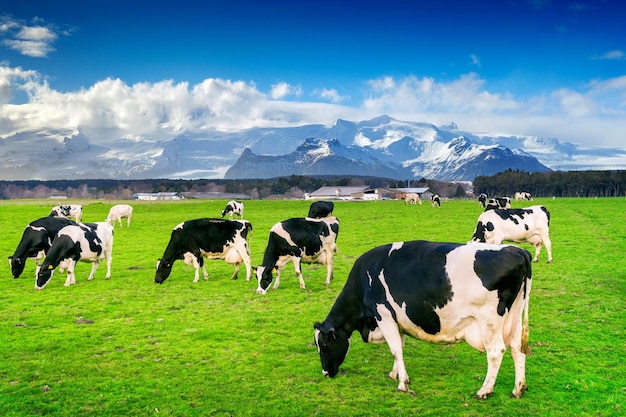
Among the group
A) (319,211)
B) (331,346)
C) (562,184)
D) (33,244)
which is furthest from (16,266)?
(562,184)

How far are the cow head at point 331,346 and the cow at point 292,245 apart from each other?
318 inches

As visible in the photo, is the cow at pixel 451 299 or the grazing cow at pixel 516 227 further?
the grazing cow at pixel 516 227

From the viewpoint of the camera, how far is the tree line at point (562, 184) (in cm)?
13350

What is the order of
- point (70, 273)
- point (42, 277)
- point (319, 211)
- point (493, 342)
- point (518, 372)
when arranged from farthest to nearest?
point (319, 211) → point (70, 273) → point (42, 277) → point (518, 372) → point (493, 342)

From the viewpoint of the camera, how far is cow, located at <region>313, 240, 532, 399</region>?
27.2 ft

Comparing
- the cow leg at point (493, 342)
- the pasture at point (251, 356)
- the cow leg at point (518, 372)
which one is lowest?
the pasture at point (251, 356)

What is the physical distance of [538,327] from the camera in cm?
1299

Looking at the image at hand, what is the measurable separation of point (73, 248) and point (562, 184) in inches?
5655

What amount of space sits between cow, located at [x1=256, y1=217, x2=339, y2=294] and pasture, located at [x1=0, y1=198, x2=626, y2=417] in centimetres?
89

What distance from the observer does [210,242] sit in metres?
20.1

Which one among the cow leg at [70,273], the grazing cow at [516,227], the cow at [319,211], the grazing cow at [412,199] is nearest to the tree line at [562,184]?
the grazing cow at [412,199]

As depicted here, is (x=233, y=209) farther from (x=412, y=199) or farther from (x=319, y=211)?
(x=412, y=199)

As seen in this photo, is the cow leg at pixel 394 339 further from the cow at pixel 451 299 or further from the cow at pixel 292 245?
the cow at pixel 292 245

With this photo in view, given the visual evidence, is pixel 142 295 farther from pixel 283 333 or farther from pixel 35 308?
pixel 283 333
